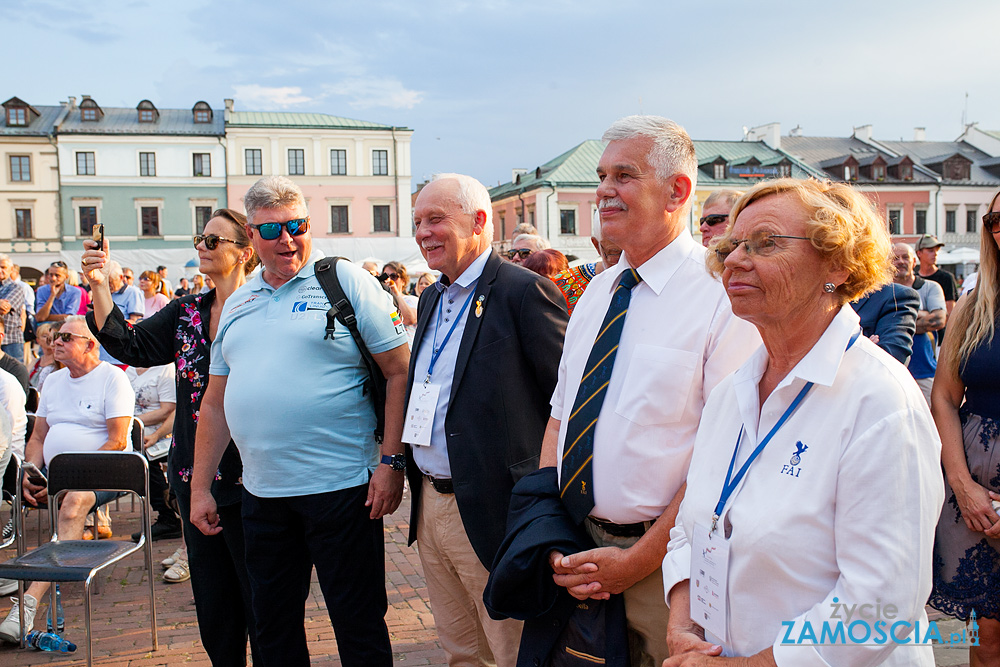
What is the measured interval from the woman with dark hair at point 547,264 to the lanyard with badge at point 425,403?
159 centimetres

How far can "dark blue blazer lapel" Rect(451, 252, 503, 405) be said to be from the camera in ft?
8.70

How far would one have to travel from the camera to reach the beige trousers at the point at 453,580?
2.70 meters

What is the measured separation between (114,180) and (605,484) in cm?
4222

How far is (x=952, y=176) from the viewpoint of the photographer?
4425 cm

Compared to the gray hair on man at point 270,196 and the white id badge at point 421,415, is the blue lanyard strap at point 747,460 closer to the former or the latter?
the white id badge at point 421,415

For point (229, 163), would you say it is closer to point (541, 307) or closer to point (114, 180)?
point (114, 180)

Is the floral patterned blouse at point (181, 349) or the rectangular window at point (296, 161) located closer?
the floral patterned blouse at point (181, 349)

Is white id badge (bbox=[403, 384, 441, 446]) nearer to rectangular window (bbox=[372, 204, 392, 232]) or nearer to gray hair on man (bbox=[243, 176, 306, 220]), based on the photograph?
gray hair on man (bbox=[243, 176, 306, 220])

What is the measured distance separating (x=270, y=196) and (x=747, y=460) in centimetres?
219

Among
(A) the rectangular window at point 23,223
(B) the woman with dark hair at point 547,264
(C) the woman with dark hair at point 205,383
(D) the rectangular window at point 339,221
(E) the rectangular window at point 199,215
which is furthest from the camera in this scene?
(D) the rectangular window at point 339,221

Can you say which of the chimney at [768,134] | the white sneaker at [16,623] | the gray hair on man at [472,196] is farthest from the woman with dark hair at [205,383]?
the chimney at [768,134]

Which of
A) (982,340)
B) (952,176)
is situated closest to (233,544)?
(982,340)

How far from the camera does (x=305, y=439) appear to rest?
2.83m

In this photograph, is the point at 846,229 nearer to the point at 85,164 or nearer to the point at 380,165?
the point at 380,165
